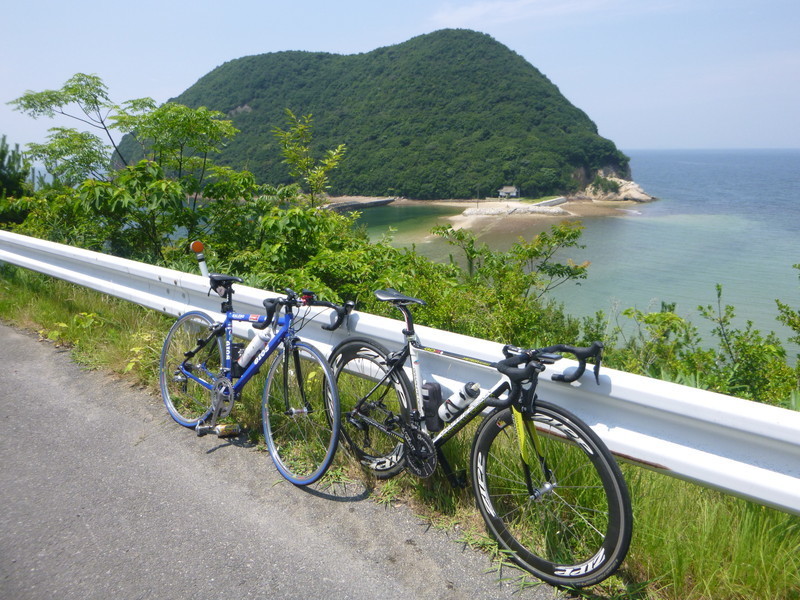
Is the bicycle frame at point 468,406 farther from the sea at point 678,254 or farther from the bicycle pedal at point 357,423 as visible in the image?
the sea at point 678,254

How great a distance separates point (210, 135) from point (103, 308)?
9.49 feet

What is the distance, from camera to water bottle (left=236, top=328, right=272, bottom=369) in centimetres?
358

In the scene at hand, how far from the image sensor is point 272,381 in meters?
3.59

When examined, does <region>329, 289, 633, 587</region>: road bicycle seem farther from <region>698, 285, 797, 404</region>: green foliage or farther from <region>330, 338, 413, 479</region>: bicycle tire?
<region>698, 285, 797, 404</region>: green foliage

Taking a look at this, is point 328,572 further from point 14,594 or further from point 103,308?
point 103,308

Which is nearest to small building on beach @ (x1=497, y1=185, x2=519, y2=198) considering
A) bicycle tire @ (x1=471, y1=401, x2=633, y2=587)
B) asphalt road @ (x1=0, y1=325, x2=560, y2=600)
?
Result: asphalt road @ (x1=0, y1=325, x2=560, y2=600)

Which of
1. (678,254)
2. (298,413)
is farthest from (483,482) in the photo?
(678,254)

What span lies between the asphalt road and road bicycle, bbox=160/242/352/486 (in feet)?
0.46

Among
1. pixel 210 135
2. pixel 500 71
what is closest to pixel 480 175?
pixel 500 71

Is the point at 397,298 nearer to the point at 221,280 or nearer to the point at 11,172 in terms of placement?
the point at 221,280

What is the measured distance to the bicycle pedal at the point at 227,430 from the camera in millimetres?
3875

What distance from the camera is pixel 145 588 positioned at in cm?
251

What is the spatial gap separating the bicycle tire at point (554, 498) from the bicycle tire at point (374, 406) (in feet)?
1.69

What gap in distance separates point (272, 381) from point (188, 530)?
Answer: 94cm
